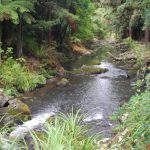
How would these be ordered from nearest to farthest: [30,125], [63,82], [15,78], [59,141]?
[59,141]
[30,125]
[15,78]
[63,82]

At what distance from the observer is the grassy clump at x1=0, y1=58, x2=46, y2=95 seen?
15.9 metres

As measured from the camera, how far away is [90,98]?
15672 millimetres

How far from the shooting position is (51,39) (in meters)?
26.4

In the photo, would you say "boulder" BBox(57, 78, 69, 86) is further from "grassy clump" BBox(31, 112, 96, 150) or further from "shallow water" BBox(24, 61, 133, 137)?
"grassy clump" BBox(31, 112, 96, 150)

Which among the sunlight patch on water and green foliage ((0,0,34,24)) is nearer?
the sunlight patch on water

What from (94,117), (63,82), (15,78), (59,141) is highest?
(59,141)

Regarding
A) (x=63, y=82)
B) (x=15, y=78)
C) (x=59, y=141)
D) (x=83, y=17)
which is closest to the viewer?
(x=59, y=141)

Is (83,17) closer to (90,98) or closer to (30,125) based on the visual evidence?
(90,98)

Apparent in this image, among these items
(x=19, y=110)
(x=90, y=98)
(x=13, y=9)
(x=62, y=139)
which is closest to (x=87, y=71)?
(x=90, y=98)

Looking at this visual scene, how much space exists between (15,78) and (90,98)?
136 inches

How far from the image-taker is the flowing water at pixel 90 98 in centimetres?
1258

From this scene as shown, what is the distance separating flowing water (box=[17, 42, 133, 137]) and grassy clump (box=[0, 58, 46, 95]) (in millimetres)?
447

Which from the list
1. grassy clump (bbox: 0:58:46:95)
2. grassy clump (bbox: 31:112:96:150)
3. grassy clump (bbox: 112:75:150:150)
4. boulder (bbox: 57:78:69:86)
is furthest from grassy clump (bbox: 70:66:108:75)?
grassy clump (bbox: 31:112:96:150)

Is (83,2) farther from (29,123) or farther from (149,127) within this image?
(149,127)
